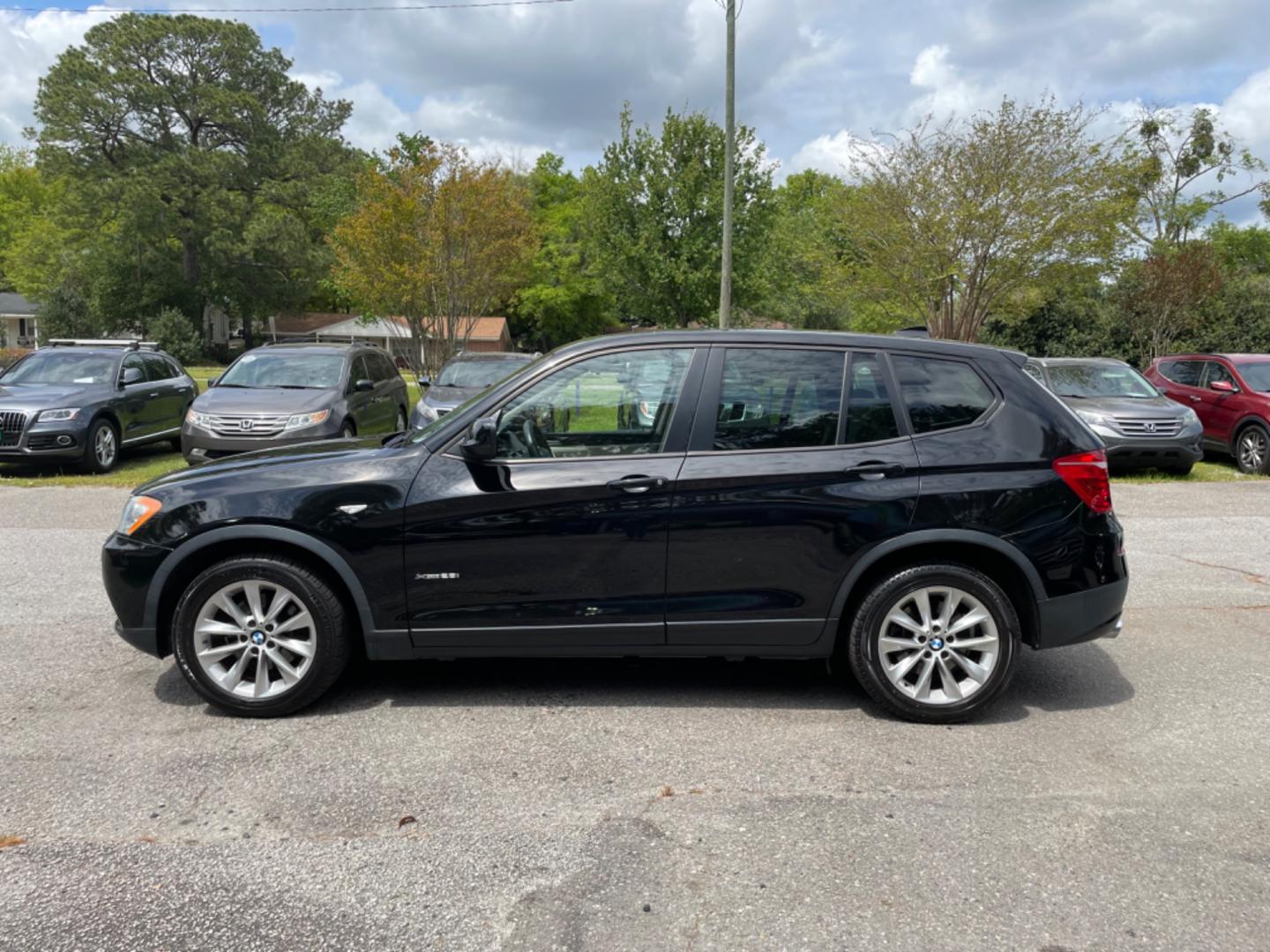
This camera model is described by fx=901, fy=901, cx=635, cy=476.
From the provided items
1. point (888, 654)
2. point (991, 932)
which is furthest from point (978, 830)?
point (888, 654)

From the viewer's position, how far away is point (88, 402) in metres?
11.5

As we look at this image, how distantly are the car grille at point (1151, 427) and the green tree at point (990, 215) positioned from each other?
27.2ft

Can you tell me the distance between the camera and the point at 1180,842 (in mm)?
3057

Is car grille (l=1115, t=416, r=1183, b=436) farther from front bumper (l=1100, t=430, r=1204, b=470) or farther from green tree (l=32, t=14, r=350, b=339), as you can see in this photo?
green tree (l=32, t=14, r=350, b=339)

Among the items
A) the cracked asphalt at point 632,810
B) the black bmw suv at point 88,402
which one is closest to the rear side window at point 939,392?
the cracked asphalt at point 632,810

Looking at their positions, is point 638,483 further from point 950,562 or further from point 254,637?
point 254,637

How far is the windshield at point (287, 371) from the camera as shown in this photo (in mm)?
11680

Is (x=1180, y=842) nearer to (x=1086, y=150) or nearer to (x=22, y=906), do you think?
(x=22, y=906)

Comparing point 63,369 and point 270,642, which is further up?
point 63,369

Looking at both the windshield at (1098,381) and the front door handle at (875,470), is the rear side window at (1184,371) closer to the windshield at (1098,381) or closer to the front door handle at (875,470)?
the windshield at (1098,381)

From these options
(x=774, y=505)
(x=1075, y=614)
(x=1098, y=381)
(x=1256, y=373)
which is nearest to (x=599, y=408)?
(x=774, y=505)

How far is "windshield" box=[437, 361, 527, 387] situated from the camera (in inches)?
552

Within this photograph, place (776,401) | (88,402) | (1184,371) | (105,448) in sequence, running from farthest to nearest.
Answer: (1184,371) → (105,448) → (88,402) → (776,401)

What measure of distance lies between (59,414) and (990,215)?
669 inches
